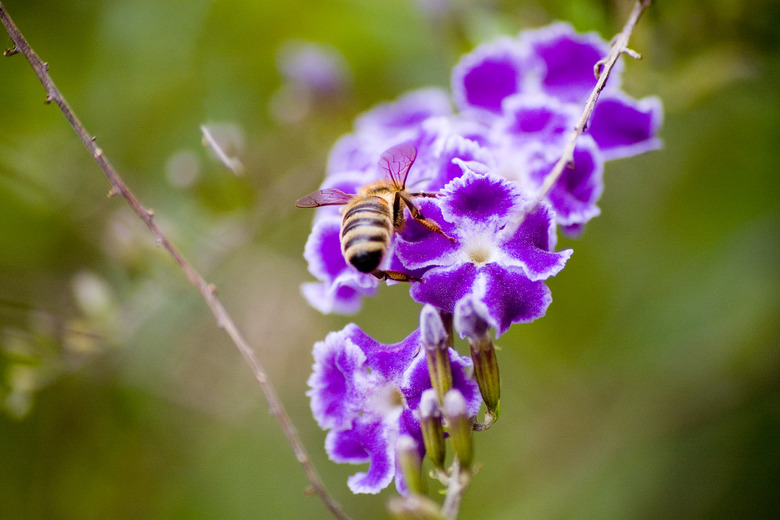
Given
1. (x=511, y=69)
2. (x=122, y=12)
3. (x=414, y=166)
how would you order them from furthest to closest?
(x=122, y=12)
(x=511, y=69)
(x=414, y=166)

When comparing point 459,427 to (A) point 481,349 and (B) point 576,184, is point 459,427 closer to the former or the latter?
(A) point 481,349

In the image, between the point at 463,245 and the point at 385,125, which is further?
the point at 385,125

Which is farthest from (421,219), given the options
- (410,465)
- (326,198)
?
(410,465)

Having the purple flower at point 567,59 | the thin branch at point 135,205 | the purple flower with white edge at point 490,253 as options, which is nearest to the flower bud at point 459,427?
the purple flower with white edge at point 490,253

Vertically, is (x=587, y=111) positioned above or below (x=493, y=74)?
below

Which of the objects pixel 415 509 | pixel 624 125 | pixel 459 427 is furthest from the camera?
pixel 624 125

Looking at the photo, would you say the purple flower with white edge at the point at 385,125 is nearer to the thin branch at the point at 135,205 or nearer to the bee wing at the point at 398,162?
the bee wing at the point at 398,162

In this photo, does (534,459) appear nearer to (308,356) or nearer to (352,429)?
(308,356)

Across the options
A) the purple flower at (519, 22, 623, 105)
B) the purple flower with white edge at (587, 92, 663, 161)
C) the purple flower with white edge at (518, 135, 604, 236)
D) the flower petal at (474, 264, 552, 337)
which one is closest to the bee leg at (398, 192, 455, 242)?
the flower petal at (474, 264, 552, 337)

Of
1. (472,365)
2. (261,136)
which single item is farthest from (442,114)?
(261,136)
